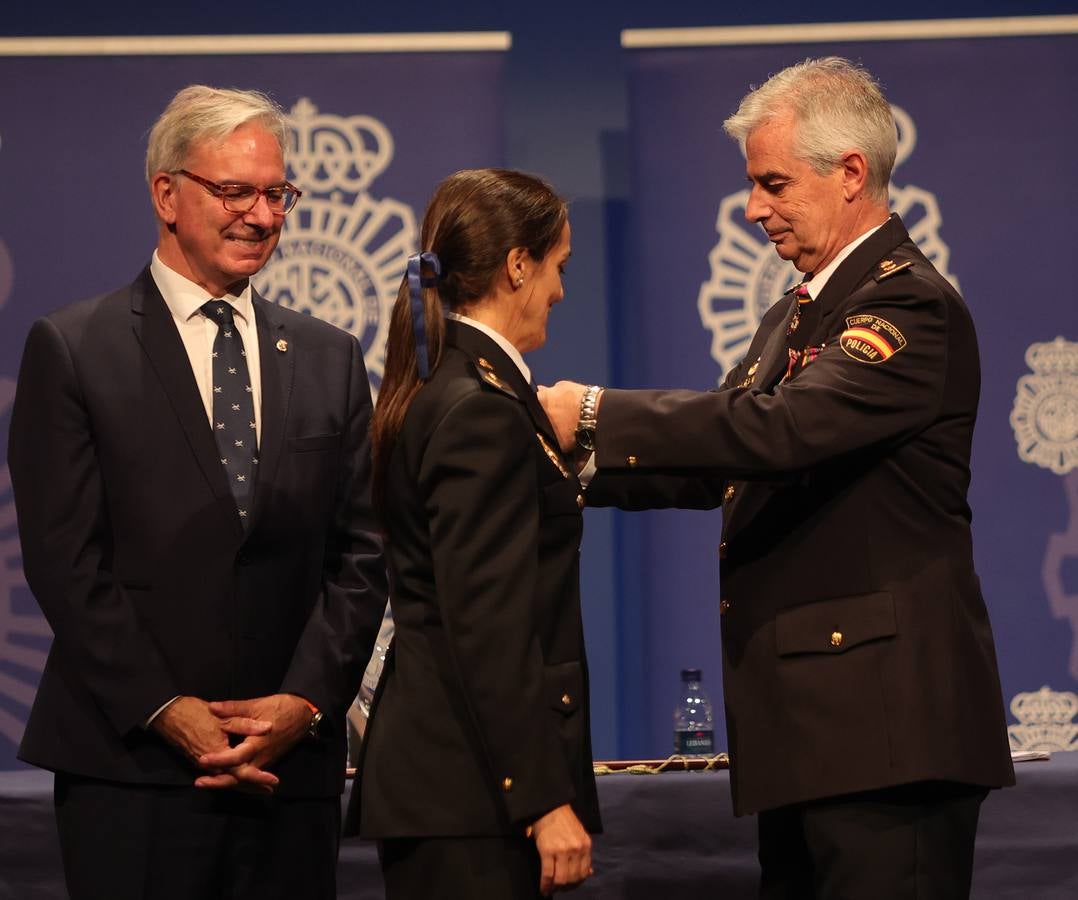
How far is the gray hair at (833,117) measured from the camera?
2.17 m

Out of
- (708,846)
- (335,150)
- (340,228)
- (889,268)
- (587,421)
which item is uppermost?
(335,150)

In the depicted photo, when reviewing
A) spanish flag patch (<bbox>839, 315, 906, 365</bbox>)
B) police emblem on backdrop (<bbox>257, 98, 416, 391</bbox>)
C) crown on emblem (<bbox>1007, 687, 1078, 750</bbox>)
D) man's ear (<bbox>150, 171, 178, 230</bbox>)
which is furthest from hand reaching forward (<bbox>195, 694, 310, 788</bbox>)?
crown on emblem (<bbox>1007, 687, 1078, 750</bbox>)

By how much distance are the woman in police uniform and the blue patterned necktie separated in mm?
370

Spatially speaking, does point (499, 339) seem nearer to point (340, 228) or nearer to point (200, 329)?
point (200, 329)

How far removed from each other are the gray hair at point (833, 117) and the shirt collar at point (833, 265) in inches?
2.7

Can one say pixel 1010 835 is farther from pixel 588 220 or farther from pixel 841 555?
pixel 588 220

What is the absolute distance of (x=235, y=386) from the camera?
2156mm

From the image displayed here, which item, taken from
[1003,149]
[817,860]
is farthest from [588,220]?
[817,860]

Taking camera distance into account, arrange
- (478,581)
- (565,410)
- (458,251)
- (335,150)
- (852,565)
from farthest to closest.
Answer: (335,150) → (565,410) → (852,565) → (458,251) → (478,581)

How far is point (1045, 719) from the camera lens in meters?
4.20

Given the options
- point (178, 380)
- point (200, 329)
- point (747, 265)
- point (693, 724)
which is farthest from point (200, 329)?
point (747, 265)

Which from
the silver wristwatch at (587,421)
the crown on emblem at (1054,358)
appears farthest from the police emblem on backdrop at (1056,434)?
the silver wristwatch at (587,421)

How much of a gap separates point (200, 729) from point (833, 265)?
113 cm

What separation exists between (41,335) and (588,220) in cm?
242
